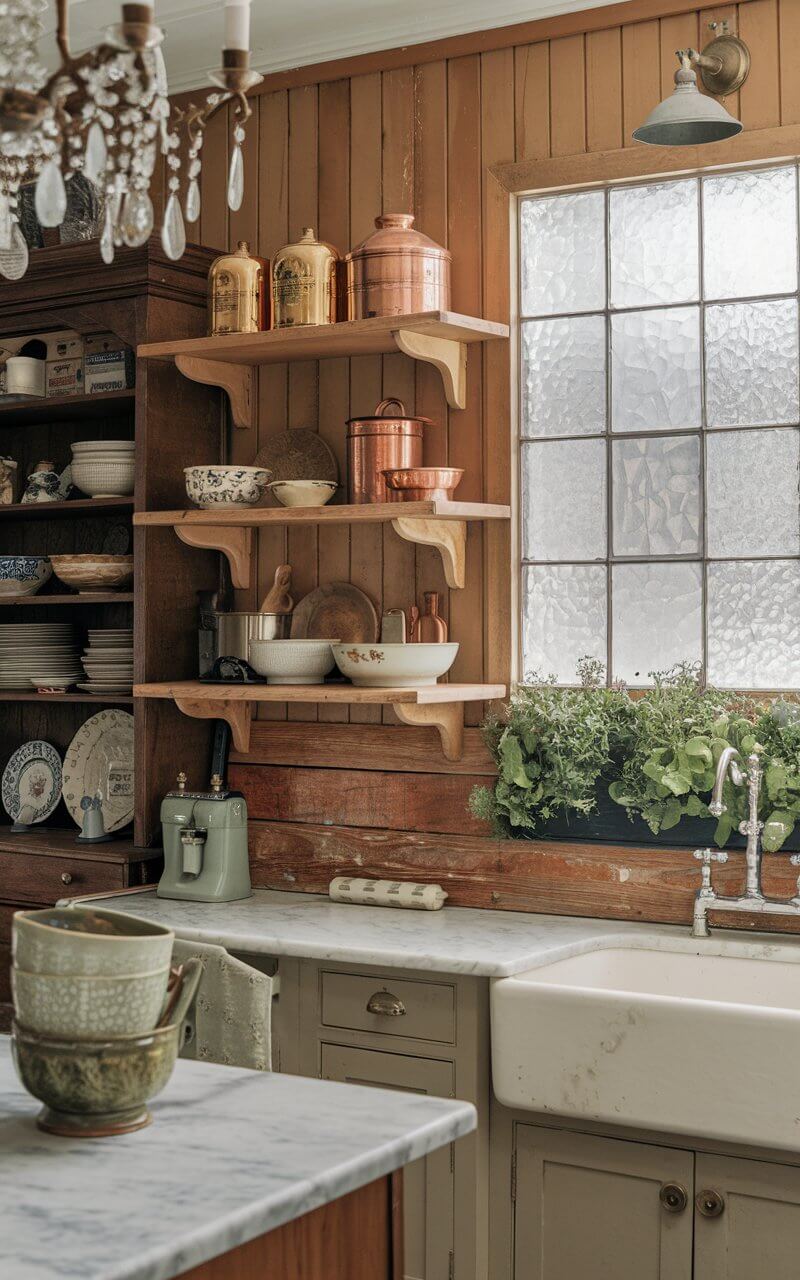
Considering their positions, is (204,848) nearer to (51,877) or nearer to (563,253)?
(51,877)

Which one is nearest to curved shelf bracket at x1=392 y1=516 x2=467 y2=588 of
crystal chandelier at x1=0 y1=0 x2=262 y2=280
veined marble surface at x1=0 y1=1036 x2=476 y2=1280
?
crystal chandelier at x1=0 y1=0 x2=262 y2=280

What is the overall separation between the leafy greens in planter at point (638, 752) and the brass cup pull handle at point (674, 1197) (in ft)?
2.32

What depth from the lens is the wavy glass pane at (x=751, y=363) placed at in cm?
301

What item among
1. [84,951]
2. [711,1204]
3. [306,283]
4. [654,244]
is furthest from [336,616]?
[84,951]

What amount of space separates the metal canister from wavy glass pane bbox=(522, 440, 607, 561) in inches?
10.8

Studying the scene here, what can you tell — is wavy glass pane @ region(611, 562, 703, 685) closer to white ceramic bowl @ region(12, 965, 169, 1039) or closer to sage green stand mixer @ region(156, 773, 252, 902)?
sage green stand mixer @ region(156, 773, 252, 902)

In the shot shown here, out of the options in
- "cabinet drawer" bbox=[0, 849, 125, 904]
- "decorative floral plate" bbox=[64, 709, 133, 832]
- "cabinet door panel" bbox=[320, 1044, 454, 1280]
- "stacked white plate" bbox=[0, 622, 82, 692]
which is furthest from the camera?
"stacked white plate" bbox=[0, 622, 82, 692]

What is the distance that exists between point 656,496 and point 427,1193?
1512 mm

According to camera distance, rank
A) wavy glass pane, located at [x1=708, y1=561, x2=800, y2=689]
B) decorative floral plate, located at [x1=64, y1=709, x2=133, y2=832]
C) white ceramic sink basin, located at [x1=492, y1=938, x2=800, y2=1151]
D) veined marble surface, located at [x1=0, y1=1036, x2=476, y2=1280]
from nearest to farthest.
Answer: veined marble surface, located at [x1=0, y1=1036, x2=476, y2=1280]
white ceramic sink basin, located at [x1=492, y1=938, x2=800, y2=1151]
wavy glass pane, located at [x1=708, y1=561, x2=800, y2=689]
decorative floral plate, located at [x1=64, y1=709, x2=133, y2=832]

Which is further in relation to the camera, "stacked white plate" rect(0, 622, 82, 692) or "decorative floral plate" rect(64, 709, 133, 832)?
"stacked white plate" rect(0, 622, 82, 692)

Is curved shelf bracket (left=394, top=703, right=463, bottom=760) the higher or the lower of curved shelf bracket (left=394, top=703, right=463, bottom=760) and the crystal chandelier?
the lower

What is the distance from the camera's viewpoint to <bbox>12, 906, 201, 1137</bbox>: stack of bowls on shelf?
1521 millimetres

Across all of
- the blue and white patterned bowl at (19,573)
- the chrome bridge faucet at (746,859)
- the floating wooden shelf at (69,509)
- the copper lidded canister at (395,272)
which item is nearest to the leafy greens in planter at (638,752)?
the chrome bridge faucet at (746,859)

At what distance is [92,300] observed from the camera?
3.58 m
